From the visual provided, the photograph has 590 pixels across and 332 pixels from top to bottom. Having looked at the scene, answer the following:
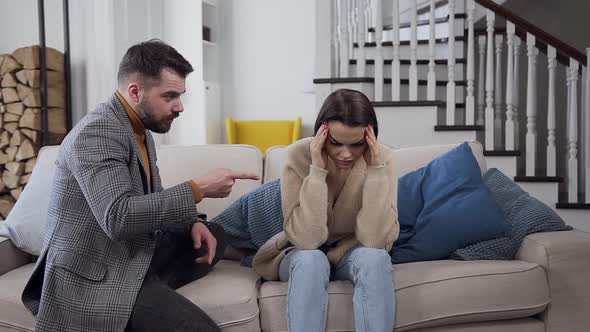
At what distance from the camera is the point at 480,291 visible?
203 cm

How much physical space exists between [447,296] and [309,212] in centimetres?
46

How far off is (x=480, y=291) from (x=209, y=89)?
4.10 m

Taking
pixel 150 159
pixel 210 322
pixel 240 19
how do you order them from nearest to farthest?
pixel 210 322
pixel 150 159
pixel 240 19

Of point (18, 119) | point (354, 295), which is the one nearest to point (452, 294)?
point (354, 295)

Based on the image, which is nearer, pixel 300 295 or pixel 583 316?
pixel 300 295

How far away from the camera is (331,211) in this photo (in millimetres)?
2172

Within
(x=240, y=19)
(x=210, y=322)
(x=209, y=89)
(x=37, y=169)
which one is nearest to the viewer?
(x=210, y=322)

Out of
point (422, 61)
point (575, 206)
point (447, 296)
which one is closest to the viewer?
point (447, 296)

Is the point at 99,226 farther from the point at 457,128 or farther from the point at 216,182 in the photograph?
the point at 457,128

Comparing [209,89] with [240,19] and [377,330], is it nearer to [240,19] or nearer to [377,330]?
[240,19]

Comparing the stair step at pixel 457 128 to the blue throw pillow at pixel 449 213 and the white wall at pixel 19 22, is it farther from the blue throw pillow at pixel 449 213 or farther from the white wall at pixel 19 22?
the white wall at pixel 19 22

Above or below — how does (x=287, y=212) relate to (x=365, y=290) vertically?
above

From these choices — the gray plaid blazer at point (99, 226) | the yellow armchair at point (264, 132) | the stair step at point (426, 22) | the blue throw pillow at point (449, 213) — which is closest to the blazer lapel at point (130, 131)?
the gray plaid blazer at point (99, 226)

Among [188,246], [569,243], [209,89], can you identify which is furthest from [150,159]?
[209,89]
